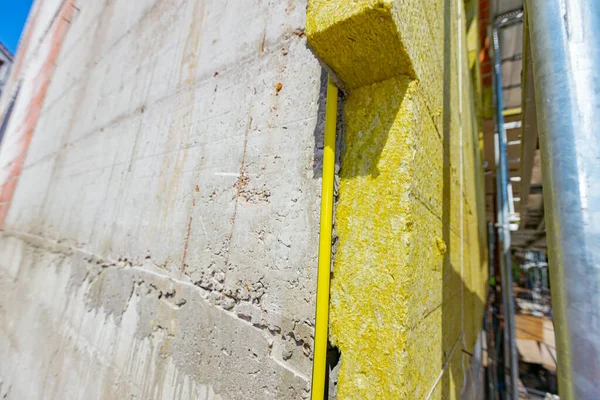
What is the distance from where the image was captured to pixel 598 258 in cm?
53

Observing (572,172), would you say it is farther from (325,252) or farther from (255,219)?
(255,219)

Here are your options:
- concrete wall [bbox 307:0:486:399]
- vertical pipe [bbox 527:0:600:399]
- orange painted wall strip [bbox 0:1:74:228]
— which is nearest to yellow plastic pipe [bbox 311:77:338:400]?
concrete wall [bbox 307:0:486:399]

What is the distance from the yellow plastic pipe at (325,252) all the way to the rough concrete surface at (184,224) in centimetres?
8

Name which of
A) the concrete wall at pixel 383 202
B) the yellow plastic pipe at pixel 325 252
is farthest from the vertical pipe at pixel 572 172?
the yellow plastic pipe at pixel 325 252

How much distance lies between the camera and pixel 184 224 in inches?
63.6

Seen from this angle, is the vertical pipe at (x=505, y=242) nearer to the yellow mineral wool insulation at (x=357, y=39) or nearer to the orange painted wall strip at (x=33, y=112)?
the yellow mineral wool insulation at (x=357, y=39)

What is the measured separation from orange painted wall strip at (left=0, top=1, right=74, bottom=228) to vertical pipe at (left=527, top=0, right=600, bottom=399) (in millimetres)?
7651

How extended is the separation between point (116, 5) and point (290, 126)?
3.88m

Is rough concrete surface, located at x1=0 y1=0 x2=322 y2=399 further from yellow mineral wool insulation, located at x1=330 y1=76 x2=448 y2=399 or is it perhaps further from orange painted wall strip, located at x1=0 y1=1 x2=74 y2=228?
orange painted wall strip, located at x1=0 y1=1 x2=74 y2=228

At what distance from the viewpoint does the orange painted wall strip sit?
18.4 feet

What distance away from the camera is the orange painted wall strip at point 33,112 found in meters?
5.60

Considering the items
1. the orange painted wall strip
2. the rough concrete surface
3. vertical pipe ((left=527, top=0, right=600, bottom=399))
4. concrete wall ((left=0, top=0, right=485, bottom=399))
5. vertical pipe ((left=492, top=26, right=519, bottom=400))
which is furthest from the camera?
the orange painted wall strip

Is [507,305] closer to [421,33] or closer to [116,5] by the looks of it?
[421,33]

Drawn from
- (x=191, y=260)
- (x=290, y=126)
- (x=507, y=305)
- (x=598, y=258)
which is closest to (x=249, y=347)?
(x=191, y=260)
